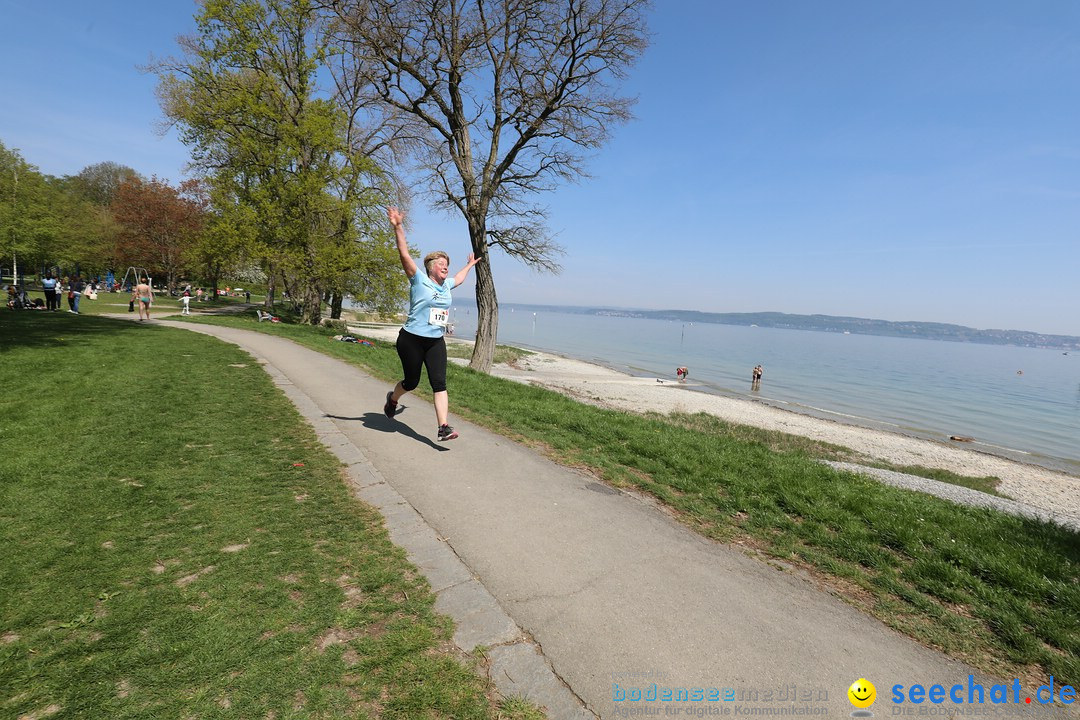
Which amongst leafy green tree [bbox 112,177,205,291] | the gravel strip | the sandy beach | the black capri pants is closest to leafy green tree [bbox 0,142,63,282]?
leafy green tree [bbox 112,177,205,291]

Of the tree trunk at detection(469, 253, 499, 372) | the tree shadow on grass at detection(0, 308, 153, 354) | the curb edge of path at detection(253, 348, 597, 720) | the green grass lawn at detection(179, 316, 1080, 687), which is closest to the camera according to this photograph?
the curb edge of path at detection(253, 348, 597, 720)

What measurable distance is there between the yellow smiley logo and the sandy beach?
13.1 metres

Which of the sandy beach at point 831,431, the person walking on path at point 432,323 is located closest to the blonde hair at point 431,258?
the person walking on path at point 432,323

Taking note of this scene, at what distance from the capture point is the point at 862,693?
2.32 meters

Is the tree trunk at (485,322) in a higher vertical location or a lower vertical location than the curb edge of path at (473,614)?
higher

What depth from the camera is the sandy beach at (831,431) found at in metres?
13.5

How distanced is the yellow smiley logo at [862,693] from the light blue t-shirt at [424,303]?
469 cm

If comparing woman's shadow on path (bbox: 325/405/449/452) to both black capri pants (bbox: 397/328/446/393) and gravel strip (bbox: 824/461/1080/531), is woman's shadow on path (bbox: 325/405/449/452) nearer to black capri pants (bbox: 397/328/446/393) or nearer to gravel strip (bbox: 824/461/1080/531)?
black capri pants (bbox: 397/328/446/393)

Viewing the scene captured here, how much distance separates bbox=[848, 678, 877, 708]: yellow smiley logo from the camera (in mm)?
2264

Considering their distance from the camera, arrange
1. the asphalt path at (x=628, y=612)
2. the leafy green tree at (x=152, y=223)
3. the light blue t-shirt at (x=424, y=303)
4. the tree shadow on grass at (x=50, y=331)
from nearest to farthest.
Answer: the asphalt path at (x=628, y=612) < the light blue t-shirt at (x=424, y=303) < the tree shadow on grass at (x=50, y=331) < the leafy green tree at (x=152, y=223)

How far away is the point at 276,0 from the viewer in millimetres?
21547

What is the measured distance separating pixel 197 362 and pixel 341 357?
367 cm

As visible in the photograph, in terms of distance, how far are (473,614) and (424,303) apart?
3.64 metres

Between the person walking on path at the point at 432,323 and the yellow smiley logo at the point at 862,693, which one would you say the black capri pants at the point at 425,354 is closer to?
the person walking on path at the point at 432,323
